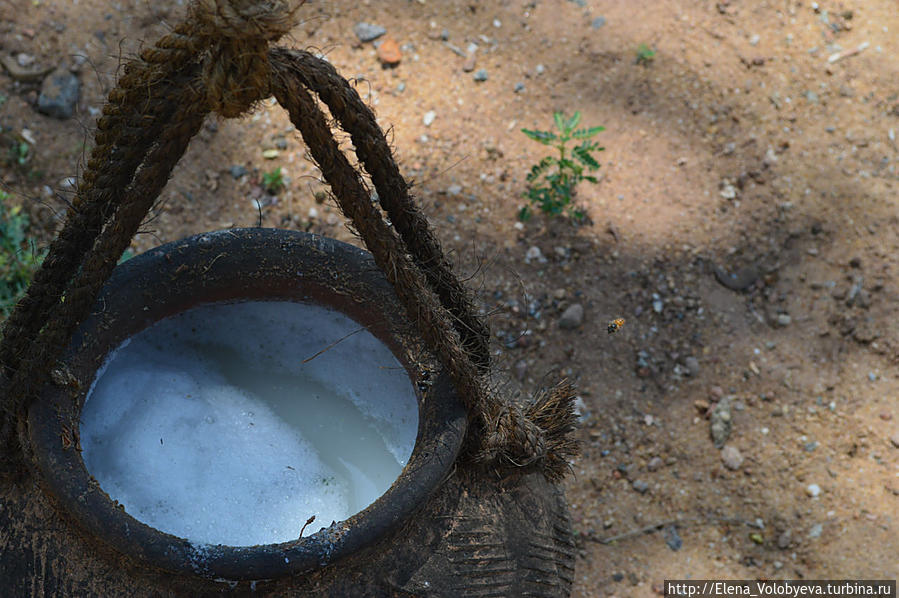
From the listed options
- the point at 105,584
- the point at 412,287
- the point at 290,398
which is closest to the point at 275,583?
the point at 105,584

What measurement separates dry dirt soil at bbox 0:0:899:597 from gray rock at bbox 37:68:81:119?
0.04 metres

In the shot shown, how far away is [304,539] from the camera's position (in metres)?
1.23

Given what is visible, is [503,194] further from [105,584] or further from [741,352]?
[105,584]

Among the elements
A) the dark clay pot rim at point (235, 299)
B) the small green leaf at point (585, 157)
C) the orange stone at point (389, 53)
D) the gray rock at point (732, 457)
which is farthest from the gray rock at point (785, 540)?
the orange stone at point (389, 53)

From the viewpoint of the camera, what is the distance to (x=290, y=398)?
1.88 meters

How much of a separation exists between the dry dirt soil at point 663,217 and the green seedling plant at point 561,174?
8cm

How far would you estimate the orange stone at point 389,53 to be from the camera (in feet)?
11.7

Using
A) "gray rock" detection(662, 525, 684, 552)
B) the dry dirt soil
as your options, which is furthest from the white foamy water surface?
"gray rock" detection(662, 525, 684, 552)

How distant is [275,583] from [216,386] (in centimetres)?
68

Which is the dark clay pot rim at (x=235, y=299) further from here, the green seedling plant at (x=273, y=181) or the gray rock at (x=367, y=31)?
the gray rock at (x=367, y=31)

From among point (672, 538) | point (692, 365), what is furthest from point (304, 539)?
point (692, 365)

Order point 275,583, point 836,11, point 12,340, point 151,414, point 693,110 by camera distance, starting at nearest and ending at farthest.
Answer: point 275,583 < point 12,340 < point 151,414 < point 693,110 < point 836,11

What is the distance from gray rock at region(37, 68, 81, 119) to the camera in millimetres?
3412

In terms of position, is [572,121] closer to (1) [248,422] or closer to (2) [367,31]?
(2) [367,31]
